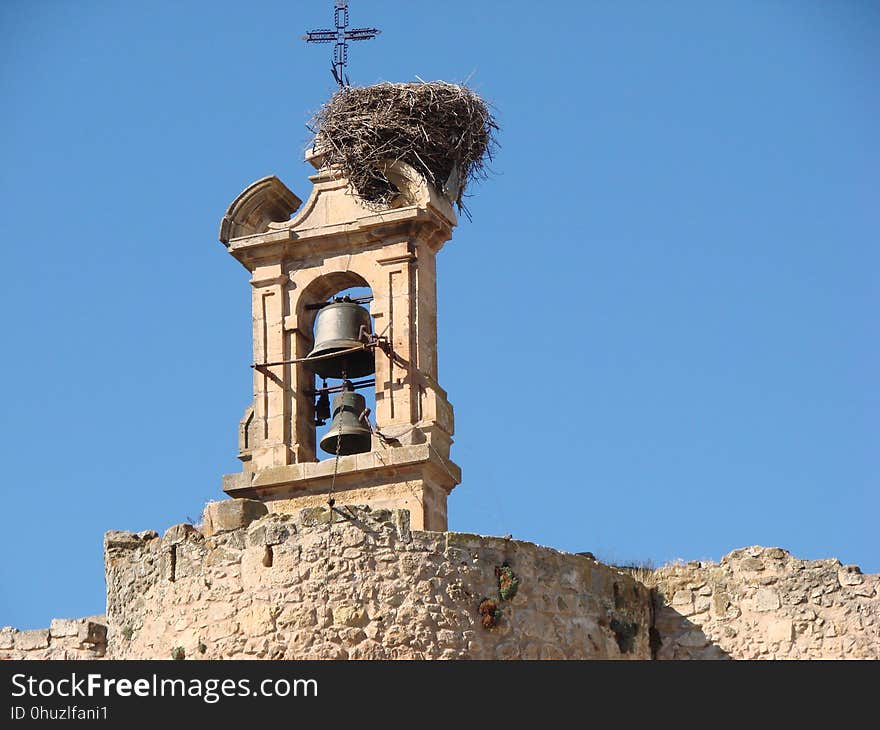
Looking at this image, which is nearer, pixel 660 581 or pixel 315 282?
pixel 660 581

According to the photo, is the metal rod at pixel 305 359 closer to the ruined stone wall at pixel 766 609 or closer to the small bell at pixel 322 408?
the small bell at pixel 322 408

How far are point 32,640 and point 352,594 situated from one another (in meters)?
4.08

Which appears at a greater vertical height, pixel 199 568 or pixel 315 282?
pixel 315 282

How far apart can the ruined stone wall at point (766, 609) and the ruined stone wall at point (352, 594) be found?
143 cm

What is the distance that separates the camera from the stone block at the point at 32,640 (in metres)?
26.5

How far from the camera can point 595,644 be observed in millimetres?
24875

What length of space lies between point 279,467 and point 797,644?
517 cm

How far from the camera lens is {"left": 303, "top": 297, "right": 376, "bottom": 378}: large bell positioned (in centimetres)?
2822

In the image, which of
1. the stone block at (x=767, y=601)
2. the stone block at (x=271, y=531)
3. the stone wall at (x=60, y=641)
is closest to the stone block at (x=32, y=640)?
the stone wall at (x=60, y=641)
